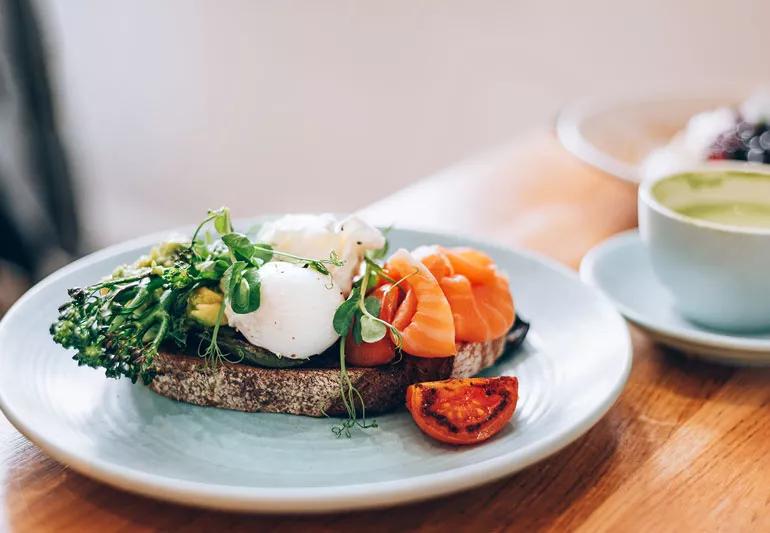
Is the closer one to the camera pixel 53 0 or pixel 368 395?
pixel 368 395

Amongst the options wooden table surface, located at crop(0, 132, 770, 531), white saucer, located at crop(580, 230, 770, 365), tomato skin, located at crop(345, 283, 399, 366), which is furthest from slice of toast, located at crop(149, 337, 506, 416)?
white saucer, located at crop(580, 230, 770, 365)

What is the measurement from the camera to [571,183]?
185 cm

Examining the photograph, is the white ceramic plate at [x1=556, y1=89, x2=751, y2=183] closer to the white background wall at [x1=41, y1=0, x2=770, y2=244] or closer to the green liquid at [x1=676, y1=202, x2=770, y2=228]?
the green liquid at [x1=676, y1=202, x2=770, y2=228]

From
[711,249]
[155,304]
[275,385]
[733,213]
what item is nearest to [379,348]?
[275,385]

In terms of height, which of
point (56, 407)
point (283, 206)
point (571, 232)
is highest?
point (56, 407)

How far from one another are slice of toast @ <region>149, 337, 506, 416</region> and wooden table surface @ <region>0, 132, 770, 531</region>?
0.55ft

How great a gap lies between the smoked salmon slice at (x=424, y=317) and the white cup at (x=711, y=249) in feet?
1.19

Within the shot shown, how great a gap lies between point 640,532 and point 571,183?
112 centimetres

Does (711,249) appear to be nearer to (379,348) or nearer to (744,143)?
(379,348)

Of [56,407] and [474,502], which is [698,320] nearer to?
[474,502]

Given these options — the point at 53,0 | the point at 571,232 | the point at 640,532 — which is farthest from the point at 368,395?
the point at 53,0

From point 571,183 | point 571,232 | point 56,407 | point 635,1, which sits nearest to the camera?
point 56,407

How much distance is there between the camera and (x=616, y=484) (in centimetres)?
92

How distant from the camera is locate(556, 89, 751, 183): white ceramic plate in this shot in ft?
6.21
